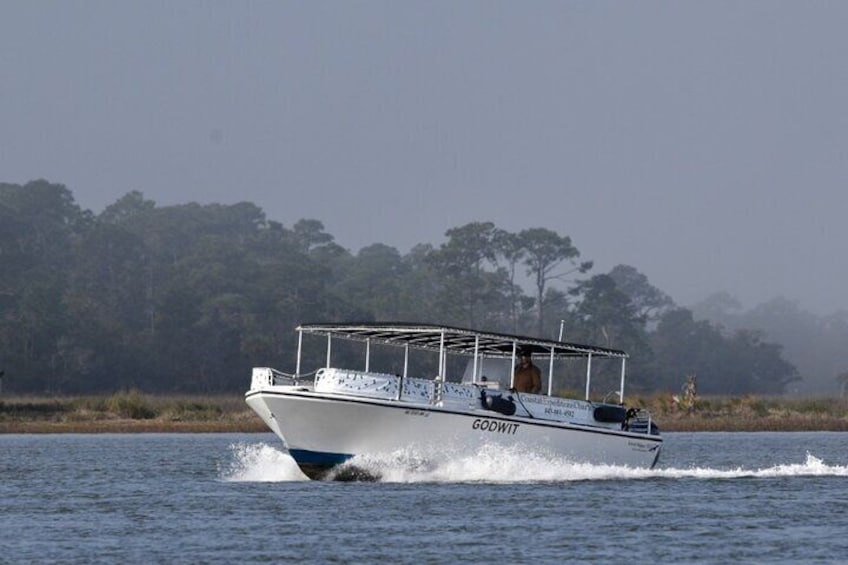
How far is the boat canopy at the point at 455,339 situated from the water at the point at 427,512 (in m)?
2.38

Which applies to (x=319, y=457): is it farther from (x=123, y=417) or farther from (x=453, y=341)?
(x=123, y=417)

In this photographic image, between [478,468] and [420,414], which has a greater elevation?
[420,414]

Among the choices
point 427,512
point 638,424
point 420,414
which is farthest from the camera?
point 638,424

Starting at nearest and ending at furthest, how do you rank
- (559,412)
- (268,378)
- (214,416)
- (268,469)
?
(268,378), (559,412), (268,469), (214,416)

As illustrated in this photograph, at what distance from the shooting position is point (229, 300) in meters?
124

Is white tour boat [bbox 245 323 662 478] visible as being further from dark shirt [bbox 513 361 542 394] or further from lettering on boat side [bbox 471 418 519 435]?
dark shirt [bbox 513 361 542 394]

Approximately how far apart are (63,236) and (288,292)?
2588 cm

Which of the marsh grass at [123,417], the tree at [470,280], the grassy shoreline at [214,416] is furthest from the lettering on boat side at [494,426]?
the tree at [470,280]

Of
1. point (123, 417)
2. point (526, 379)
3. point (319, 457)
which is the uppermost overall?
point (526, 379)

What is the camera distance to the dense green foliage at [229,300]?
11319 cm

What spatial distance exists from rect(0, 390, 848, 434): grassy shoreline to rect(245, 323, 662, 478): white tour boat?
31.6 m

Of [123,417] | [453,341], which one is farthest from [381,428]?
[123,417]

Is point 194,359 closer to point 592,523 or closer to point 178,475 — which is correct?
point 178,475

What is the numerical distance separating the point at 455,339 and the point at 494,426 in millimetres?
2888
